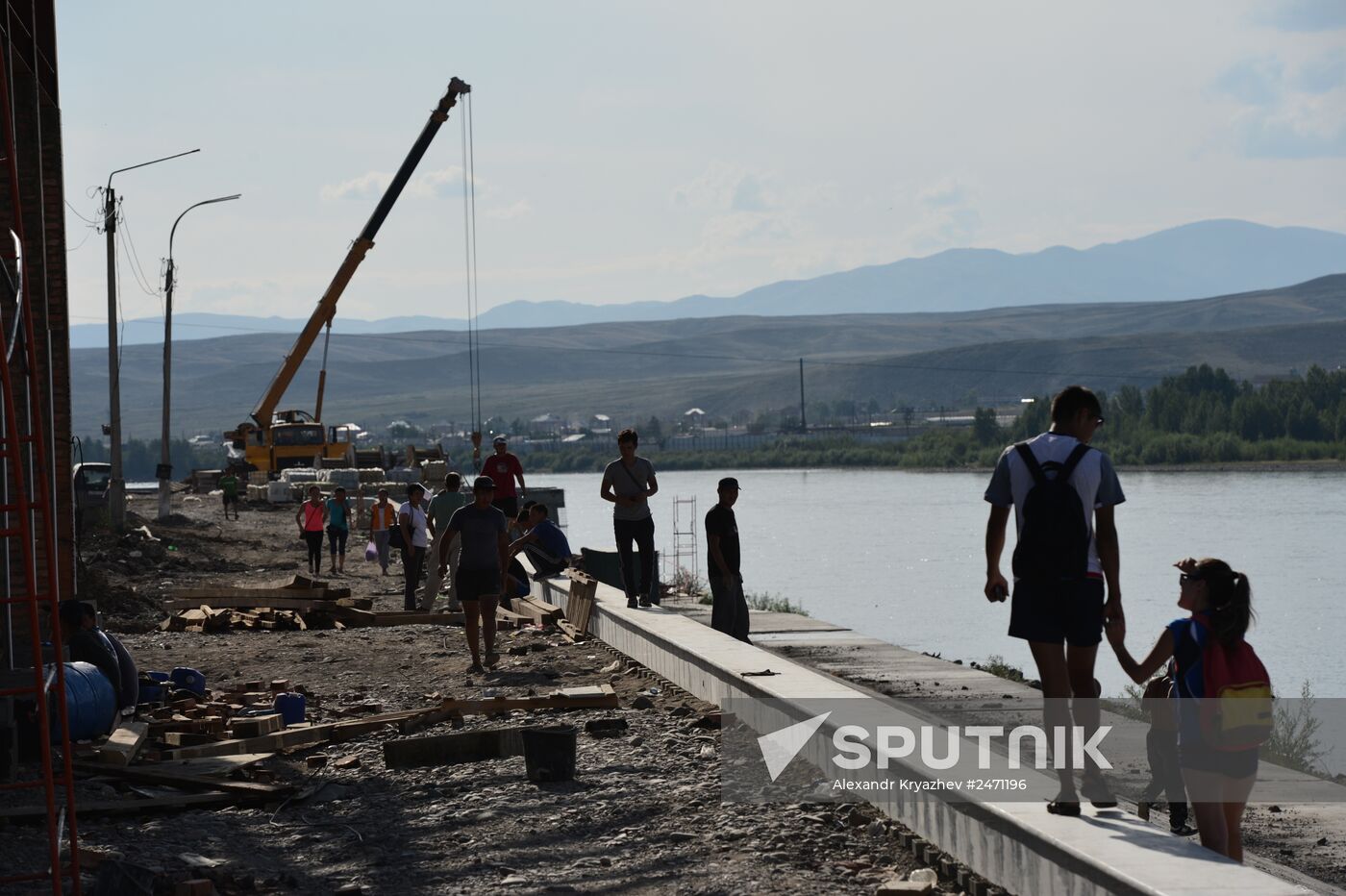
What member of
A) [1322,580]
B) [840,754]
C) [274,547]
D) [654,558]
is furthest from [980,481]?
[840,754]

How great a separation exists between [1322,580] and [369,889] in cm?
4678

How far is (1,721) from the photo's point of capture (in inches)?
358

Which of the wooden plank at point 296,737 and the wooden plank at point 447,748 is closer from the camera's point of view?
the wooden plank at point 447,748

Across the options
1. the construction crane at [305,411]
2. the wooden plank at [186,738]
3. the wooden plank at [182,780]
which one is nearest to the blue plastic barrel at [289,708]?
the wooden plank at [186,738]

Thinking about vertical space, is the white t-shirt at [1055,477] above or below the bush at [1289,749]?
above

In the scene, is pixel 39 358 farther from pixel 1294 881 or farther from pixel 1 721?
pixel 1294 881

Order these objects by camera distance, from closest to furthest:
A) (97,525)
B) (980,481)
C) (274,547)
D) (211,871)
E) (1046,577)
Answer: (1046,577), (211,871), (97,525), (274,547), (980,481)

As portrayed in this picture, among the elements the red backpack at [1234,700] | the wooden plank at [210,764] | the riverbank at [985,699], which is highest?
the red backpack at [1234,700]

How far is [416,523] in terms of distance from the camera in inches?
802

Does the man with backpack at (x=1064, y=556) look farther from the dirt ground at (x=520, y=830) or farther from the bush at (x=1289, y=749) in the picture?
the bush at (x=1289, y=749)

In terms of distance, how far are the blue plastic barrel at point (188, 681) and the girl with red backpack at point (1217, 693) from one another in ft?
27.3

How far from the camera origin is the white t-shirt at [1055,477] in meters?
6.84

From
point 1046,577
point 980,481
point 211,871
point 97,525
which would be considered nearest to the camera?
point 1046,577

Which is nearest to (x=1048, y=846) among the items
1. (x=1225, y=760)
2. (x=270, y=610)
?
(x=1225, y=760)
